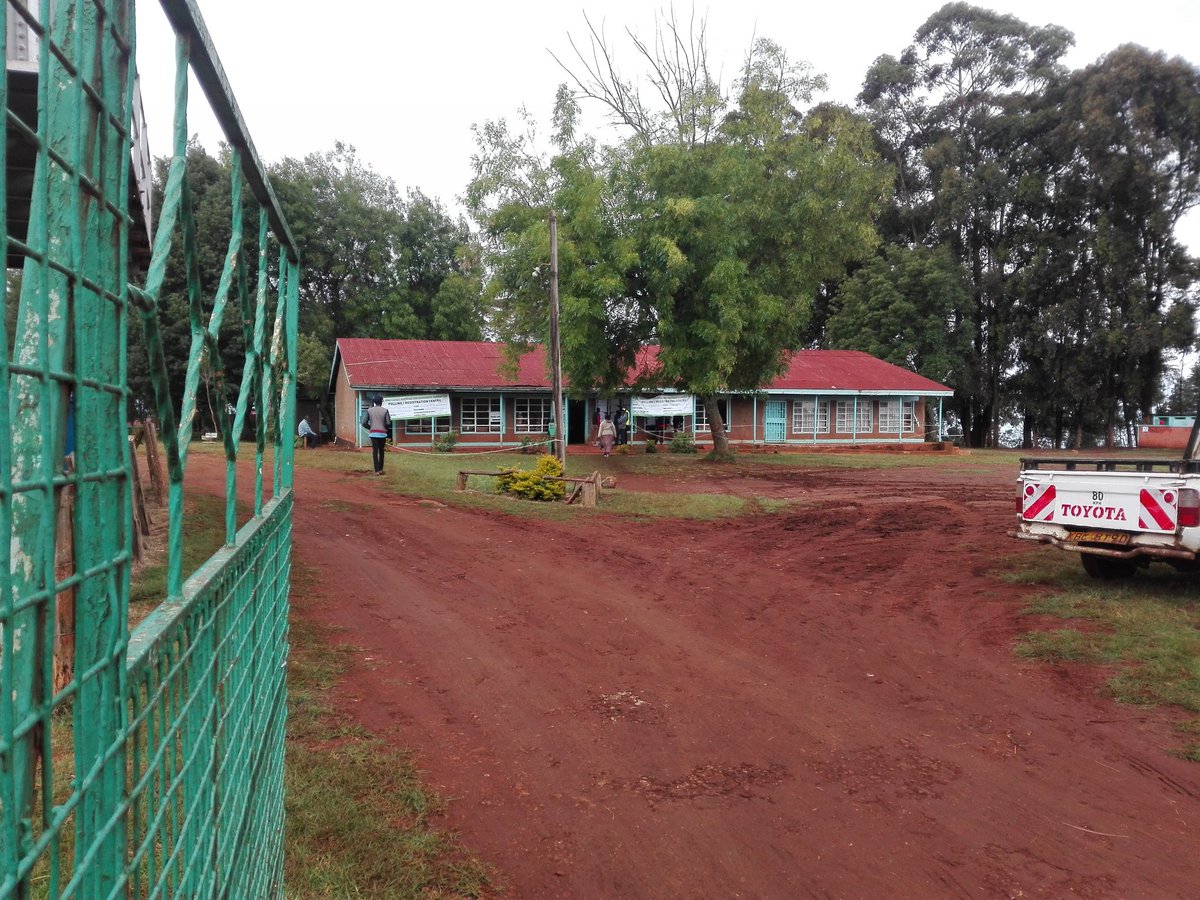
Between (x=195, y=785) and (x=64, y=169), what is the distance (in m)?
1.24

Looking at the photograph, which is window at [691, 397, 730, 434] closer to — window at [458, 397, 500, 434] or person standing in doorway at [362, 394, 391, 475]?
window at [458, 397, 500, 434]

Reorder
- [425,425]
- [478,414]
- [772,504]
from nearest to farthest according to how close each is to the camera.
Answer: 1. [772,504]
2. [425,425]
3. [478,414]

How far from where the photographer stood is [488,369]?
34.8m

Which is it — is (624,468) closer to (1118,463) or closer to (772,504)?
(772,504)

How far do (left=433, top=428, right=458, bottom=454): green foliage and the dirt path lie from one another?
21021mm

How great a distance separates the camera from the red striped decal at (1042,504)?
896cm

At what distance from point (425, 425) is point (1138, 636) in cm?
2777

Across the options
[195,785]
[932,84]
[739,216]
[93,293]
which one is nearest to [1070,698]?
[195,785]

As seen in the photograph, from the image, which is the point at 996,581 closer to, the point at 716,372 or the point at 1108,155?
the point at 716,372

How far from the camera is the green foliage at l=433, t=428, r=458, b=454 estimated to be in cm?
3138

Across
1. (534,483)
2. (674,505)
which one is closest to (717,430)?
(674,505)

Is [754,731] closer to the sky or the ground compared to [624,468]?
closer to the ground

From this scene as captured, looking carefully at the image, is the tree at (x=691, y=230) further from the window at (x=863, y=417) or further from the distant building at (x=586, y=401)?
the window at (x=863, y=417)

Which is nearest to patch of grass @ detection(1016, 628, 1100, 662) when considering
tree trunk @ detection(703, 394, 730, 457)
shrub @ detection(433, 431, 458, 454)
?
tree trunk @ detection(703, 394, 730, 457)
